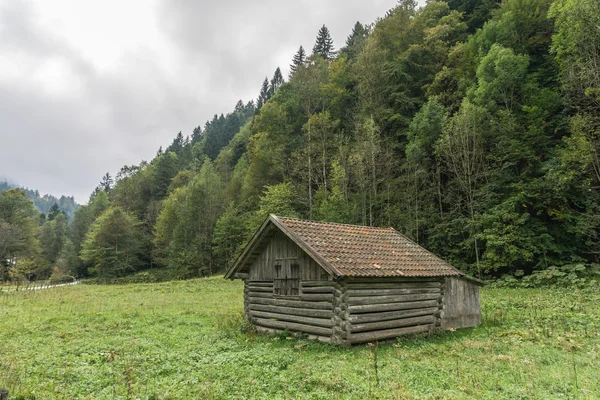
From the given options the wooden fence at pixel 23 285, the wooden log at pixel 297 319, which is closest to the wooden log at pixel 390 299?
the wooden log at pixel 297 319

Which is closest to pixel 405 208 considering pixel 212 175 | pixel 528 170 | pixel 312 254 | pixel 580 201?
pixel 528 170

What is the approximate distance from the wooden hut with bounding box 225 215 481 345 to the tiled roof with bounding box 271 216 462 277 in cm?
5

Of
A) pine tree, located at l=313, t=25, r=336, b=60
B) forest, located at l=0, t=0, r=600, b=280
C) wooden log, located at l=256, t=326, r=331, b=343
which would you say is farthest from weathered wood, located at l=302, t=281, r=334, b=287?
pine tree, located at l=313, t=25, r=336, b=60

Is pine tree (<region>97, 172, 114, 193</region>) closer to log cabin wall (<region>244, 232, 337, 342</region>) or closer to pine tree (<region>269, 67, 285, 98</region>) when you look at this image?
pine tree (<region>269, 67, 285, 98</region>)

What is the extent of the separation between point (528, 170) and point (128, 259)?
59973 mm

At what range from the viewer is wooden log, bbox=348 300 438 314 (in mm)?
12102

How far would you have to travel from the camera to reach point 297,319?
1351cm

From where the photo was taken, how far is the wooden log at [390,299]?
12180mm

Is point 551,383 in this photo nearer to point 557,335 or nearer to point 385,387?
point 385,387

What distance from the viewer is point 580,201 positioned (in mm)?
24359

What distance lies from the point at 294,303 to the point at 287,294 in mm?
615

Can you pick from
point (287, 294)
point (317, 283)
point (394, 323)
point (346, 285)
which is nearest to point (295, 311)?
point (287, 294)

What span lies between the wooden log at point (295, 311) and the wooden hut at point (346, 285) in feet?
0.12

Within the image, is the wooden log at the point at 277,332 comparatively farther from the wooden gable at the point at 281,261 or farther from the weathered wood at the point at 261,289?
the wooden gable at the point at 281,261
